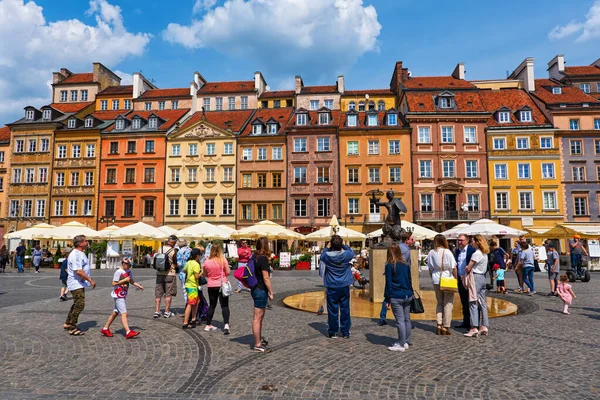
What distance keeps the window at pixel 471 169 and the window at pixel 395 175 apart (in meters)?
5.88

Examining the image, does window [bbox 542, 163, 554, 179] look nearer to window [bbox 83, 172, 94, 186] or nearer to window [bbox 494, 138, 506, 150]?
window [bbox 494, 138, 506, 150]

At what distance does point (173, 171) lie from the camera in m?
39.3

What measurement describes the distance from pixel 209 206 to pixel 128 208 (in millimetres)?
7639

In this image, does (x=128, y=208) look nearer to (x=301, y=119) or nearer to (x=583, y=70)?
(x=301, y=119)

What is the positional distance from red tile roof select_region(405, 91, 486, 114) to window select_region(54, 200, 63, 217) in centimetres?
3368

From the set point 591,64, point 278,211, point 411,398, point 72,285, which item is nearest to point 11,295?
point 72,285

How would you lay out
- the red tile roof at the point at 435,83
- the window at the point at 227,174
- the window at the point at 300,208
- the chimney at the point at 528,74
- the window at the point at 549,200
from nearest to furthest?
the window at the point at 549,200 → the window at the point at 300,208 → the window at the point at 227,174 → the red tile roof at the point at 435,83 → the chimney at the point at 528,74

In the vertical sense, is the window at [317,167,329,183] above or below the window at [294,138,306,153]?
below

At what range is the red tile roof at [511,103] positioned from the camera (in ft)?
123

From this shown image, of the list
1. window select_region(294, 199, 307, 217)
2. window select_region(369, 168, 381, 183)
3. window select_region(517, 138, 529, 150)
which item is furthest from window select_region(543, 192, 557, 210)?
window select_region(294, 199, 307, 217)

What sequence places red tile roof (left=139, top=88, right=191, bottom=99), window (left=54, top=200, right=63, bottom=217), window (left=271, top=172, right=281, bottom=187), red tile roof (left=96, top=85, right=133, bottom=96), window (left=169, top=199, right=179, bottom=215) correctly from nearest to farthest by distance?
window (left=271, top=172, right=281, bottom=187) < window (left=169, top=199, right=179, bottom=215) < window (left=54, top=200, right=63, bottom=217) < red tile roof (left=139, top=88, right=191, bottom=99) < red tile roof (left=96, top=85, right=133, bottom=96)

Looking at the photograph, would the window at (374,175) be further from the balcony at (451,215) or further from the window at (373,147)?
the balcony at (451,215)

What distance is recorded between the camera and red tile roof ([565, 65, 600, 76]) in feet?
153

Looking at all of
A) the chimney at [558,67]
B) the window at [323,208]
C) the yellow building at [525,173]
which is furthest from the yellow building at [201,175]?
the chimney at [558,67]
